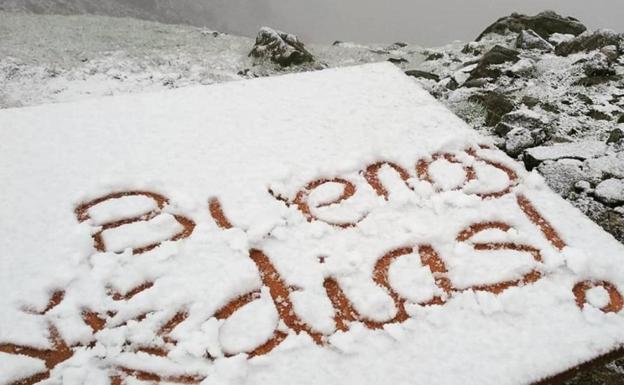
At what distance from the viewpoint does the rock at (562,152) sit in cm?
232

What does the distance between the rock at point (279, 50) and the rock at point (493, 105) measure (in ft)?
7.44

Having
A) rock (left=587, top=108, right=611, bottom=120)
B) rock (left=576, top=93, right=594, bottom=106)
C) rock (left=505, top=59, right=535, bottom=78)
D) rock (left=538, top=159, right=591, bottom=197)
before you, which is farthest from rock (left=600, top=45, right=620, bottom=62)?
rock (left=538, top=159, right=591, bottom=197)

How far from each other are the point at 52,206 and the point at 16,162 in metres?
0.28

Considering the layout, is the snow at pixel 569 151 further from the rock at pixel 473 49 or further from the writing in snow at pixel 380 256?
the rock at pixel 473 49

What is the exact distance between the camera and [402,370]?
121cm

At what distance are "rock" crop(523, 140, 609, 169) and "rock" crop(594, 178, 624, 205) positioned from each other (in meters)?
0.15

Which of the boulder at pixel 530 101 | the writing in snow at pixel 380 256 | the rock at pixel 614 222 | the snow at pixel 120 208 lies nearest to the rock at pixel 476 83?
the boulder at pixel 530 101

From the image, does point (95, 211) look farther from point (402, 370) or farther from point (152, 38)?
point (152, 38)

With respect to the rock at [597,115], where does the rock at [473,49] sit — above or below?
above

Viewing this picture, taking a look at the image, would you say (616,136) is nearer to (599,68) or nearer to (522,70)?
(599,68)

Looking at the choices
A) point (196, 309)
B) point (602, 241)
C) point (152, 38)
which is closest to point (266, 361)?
point (196, 309)

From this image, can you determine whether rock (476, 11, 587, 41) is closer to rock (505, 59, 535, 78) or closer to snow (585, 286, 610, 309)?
rock (505, 59, 535, 78)

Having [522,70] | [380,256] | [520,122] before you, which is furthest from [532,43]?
[380,256]

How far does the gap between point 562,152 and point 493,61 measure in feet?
4.77
